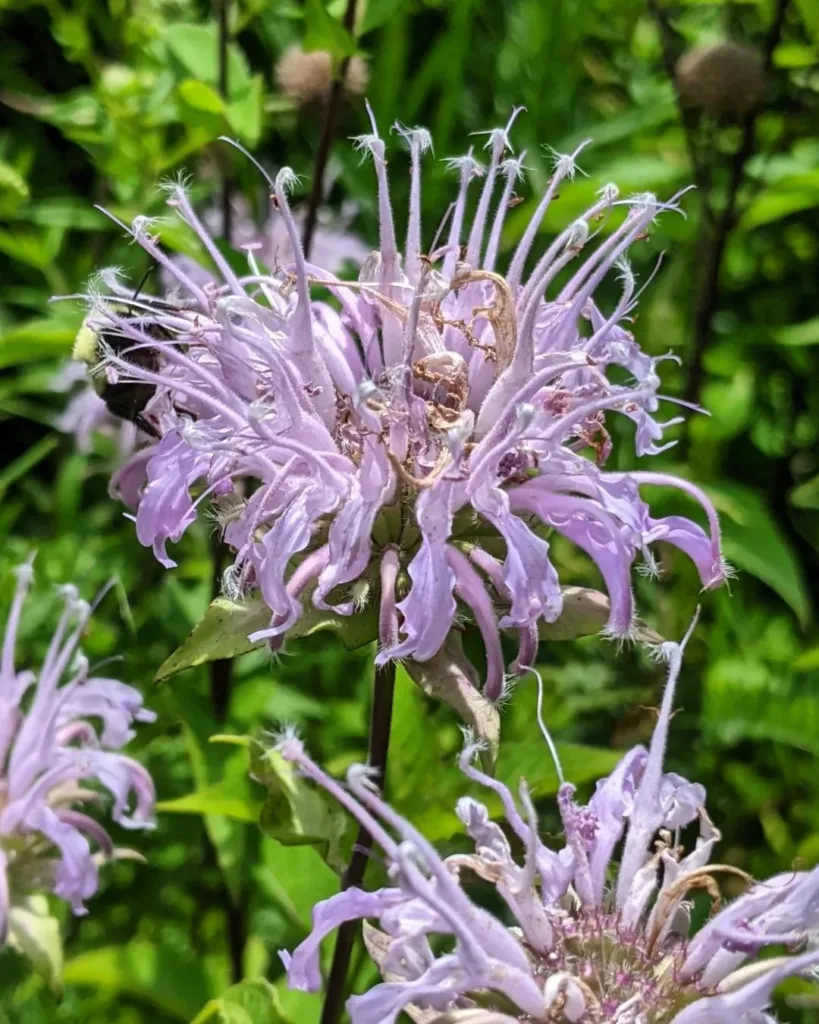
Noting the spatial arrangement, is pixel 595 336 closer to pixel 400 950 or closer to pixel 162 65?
pixel 400 950

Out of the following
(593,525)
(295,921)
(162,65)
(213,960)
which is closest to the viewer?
(593,525)

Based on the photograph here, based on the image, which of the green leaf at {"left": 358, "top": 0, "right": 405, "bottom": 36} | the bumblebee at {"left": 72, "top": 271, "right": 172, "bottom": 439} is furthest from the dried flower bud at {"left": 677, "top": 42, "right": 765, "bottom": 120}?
the bumblebee at {"left": 72, "top": 271, "right": 172, "bottom": 439}

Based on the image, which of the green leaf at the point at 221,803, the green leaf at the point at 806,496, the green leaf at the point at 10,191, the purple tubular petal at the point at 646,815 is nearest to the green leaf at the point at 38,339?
the green leaf at the point at 10,191

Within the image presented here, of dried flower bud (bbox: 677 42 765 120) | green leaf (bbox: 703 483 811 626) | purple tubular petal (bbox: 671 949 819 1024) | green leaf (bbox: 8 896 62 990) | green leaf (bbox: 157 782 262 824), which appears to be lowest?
green leaf (bbox: 8 896 62 990)

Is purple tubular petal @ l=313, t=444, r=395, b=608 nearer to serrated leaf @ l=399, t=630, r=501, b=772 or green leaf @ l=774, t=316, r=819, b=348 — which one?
serrated leaf @ l=399, t=630, r=501, b=772

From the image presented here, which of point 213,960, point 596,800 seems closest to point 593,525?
point 596,800

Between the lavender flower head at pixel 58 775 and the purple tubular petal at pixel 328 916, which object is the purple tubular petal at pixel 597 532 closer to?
the purple tubular petal at pixel 328 916

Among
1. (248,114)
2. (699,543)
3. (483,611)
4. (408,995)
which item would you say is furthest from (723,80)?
(408,995)
